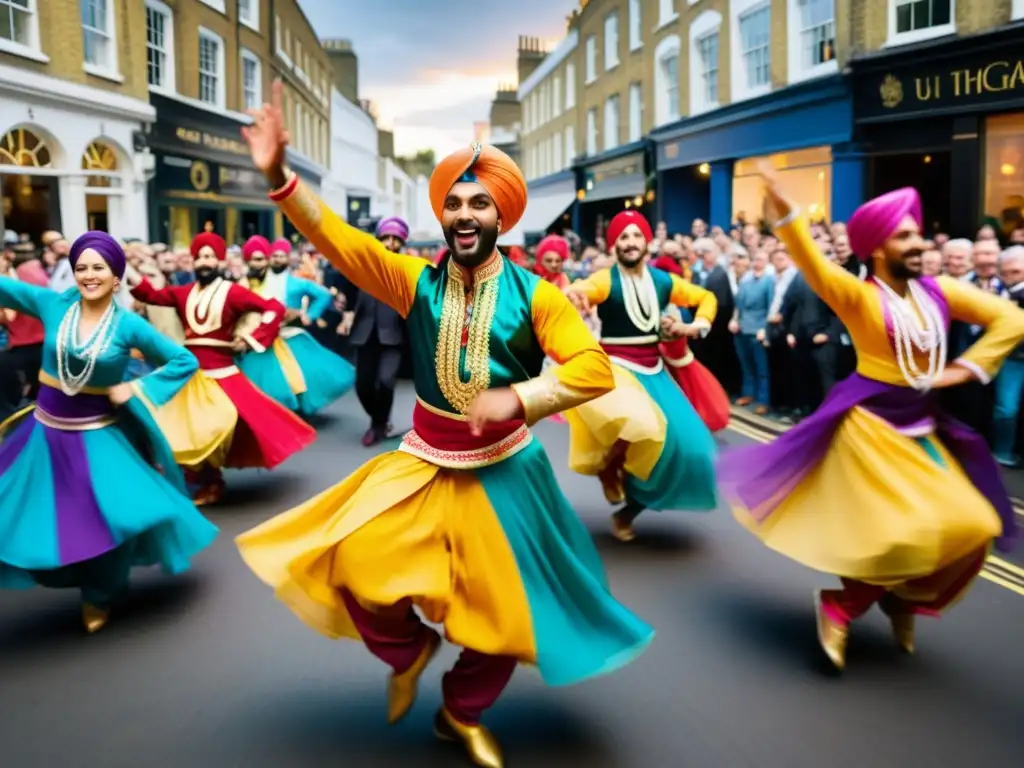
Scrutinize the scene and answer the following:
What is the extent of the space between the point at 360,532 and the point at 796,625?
270cm

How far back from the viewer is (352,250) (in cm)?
353

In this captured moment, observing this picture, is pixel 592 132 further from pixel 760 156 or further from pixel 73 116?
pixel 73 116

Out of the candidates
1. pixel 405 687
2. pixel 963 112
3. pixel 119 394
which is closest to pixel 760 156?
pixel 963 112

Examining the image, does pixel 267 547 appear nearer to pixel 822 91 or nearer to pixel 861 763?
pixel 861 763

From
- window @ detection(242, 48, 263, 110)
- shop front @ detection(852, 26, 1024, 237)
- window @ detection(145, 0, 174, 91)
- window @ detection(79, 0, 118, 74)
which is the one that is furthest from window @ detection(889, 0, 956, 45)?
window @ detection(242, 48, 263, 110)

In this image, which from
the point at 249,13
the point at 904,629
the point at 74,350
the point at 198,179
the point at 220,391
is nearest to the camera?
the point at 904,629

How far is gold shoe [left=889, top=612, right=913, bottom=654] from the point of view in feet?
15.1

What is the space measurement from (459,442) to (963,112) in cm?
1477

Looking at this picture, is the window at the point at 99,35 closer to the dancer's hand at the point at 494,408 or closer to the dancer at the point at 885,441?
the dancer at the point at 885,441

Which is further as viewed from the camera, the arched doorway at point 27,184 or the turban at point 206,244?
the arched doorway at point 27,184

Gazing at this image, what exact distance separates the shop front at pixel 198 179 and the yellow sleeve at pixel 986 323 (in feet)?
65.7

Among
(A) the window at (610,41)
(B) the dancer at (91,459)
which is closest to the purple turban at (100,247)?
(B) the dancer at (91,459)

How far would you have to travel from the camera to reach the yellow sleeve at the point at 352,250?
3.30 meters

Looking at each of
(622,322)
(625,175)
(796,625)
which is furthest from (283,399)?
(625,175)
